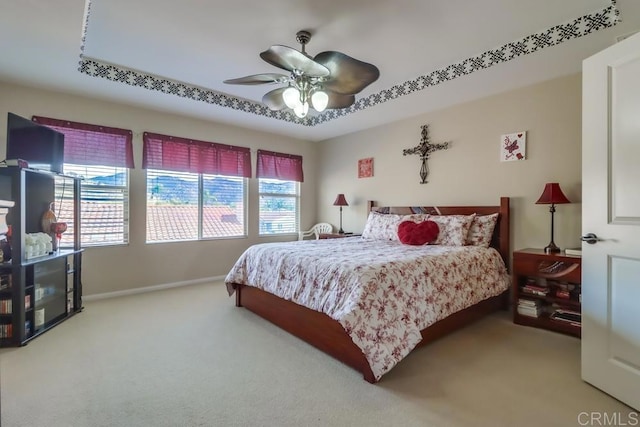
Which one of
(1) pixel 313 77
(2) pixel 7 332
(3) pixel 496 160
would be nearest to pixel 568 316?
(3) pixel 496 160

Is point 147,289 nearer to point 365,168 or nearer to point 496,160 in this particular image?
point 365,168

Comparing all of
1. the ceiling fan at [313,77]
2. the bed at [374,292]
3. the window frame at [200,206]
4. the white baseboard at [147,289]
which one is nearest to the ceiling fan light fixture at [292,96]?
the ceiling fan at [313,77]

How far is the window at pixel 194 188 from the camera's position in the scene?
408 cm

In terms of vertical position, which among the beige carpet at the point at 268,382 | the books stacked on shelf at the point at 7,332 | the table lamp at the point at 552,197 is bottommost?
the beige carpet at the point at 268,382

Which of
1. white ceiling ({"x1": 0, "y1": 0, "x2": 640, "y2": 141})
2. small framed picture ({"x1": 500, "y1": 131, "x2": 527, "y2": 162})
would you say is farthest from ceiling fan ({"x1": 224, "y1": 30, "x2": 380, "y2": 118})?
small framed picture ({"x1": 500, "y1": 131, "x2": 527, "y2": 162})

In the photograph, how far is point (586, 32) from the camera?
2289mm

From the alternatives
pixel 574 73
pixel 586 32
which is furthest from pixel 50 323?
pixel 574 73

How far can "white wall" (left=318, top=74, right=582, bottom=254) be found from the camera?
298 centimetres

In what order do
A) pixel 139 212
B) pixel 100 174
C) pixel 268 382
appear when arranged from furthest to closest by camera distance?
pixel 139 212, pixel 100 174, pixel 268 382

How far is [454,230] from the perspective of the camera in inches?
134

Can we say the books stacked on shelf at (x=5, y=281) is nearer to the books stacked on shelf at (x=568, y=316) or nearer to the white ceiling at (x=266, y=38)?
the white ceiling at (x=266, y=38)

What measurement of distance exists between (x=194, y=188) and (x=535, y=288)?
14.2ft

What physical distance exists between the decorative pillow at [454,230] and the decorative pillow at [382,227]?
57cm

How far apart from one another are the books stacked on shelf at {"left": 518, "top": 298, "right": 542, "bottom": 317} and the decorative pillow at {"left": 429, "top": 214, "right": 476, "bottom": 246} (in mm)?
761
